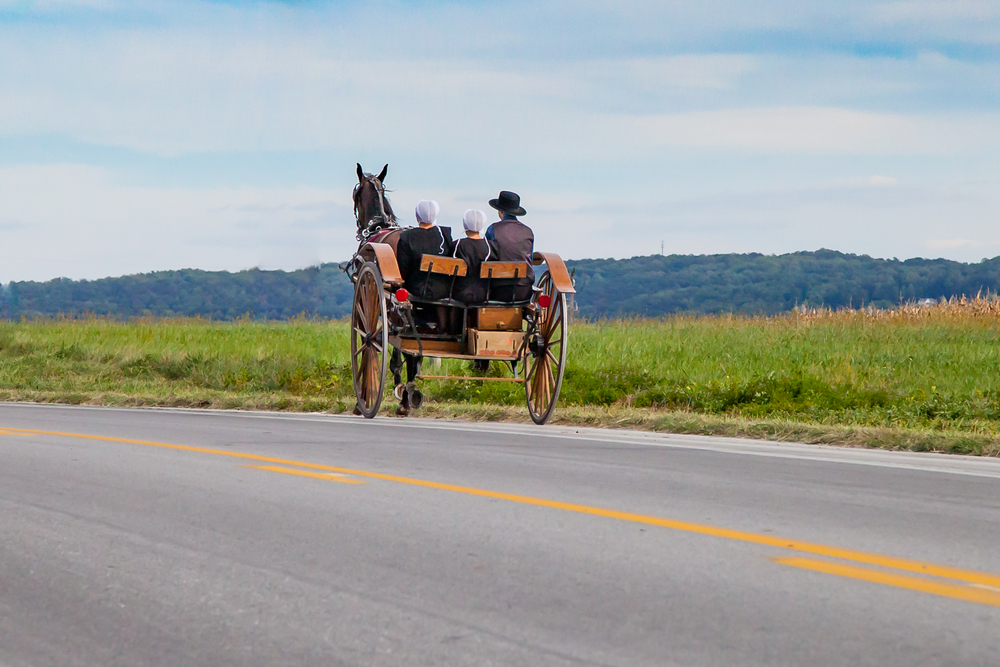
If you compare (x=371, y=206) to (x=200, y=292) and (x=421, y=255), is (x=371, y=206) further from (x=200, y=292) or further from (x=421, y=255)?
(x=200, y=292)

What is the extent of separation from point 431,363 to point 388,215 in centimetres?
251

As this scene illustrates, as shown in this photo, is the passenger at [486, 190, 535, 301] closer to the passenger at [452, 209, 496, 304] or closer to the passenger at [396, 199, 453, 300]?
the passenger at [452, 209, 496, 304]

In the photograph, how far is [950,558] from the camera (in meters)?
5.75

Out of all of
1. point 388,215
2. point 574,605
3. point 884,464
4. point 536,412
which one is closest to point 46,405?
point 388,215

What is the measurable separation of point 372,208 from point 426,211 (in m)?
1.90

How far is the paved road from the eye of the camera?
14.6ft

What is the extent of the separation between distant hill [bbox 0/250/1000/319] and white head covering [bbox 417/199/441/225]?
59949 millimetres

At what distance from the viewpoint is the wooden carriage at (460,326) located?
13266mm

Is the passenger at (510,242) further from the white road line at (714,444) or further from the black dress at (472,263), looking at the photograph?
the white road line at (714,444)

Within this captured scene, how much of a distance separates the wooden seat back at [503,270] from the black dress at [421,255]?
46 centimetres

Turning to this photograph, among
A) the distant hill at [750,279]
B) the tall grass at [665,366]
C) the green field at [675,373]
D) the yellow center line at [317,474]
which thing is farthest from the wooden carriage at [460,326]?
the distant hill at [750,279]

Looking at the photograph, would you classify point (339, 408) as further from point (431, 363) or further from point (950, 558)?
point (950, 558)

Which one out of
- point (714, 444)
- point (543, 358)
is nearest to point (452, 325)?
point (543, 358)

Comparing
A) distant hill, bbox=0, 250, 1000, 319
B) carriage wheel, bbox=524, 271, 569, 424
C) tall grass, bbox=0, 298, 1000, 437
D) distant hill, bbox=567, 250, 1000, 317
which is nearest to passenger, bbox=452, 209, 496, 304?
Answer: carriage wheel, bbox=524, 271, 569, 424
